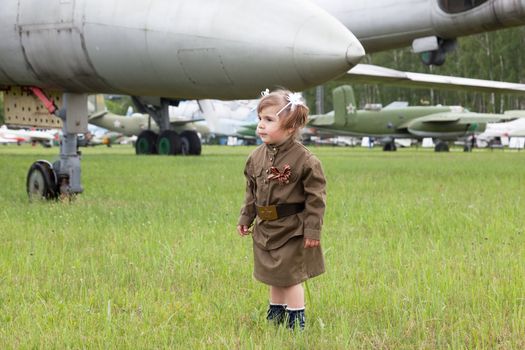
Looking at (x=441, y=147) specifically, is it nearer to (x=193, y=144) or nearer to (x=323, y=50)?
(x=193, y=144)

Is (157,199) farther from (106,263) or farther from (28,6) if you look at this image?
(106,263)

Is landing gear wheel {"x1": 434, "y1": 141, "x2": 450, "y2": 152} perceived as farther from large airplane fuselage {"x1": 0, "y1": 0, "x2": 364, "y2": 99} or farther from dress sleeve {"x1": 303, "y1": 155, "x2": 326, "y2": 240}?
dress sleeve {"x1": 303, "y1": 155, "x2": 326, "y2": 240}

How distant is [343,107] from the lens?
35.3 meters

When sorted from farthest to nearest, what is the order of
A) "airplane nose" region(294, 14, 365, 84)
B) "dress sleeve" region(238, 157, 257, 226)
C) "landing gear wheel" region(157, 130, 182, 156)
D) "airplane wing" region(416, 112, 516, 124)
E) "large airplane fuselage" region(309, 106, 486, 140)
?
"large airplane fuselage" region(309, 106, 486, 140)
"airplane wing" region(416, 112, 516, 124)
"landing gear wheel" region(157, 130, 182, 156)
"airplane nose" region(294, 14, 365, 84)
"dress sleeve" region(238, 157, 257, 226)

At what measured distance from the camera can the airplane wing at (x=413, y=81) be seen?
44.3 ft

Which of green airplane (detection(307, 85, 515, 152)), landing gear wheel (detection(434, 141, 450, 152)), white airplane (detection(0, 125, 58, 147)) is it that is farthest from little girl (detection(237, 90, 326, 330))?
white airplane (detection(0, 125, 58, 147))

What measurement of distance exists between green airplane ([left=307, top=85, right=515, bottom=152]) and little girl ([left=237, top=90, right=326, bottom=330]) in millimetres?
31827

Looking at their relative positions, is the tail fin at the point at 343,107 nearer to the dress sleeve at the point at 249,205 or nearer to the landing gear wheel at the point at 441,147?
the landing gear wheel at the point at 441,147

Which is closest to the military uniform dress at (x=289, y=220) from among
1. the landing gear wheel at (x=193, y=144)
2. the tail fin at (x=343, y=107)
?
the landing gear wheel at (x=193, y=144)

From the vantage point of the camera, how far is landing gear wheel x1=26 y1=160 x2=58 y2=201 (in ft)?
23.3

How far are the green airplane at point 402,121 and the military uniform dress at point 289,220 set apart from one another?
31.8 meters

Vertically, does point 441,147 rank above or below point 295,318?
above

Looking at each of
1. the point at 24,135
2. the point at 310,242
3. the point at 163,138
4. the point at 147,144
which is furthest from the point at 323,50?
the point at 24,135

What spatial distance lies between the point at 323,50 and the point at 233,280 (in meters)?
2.18
